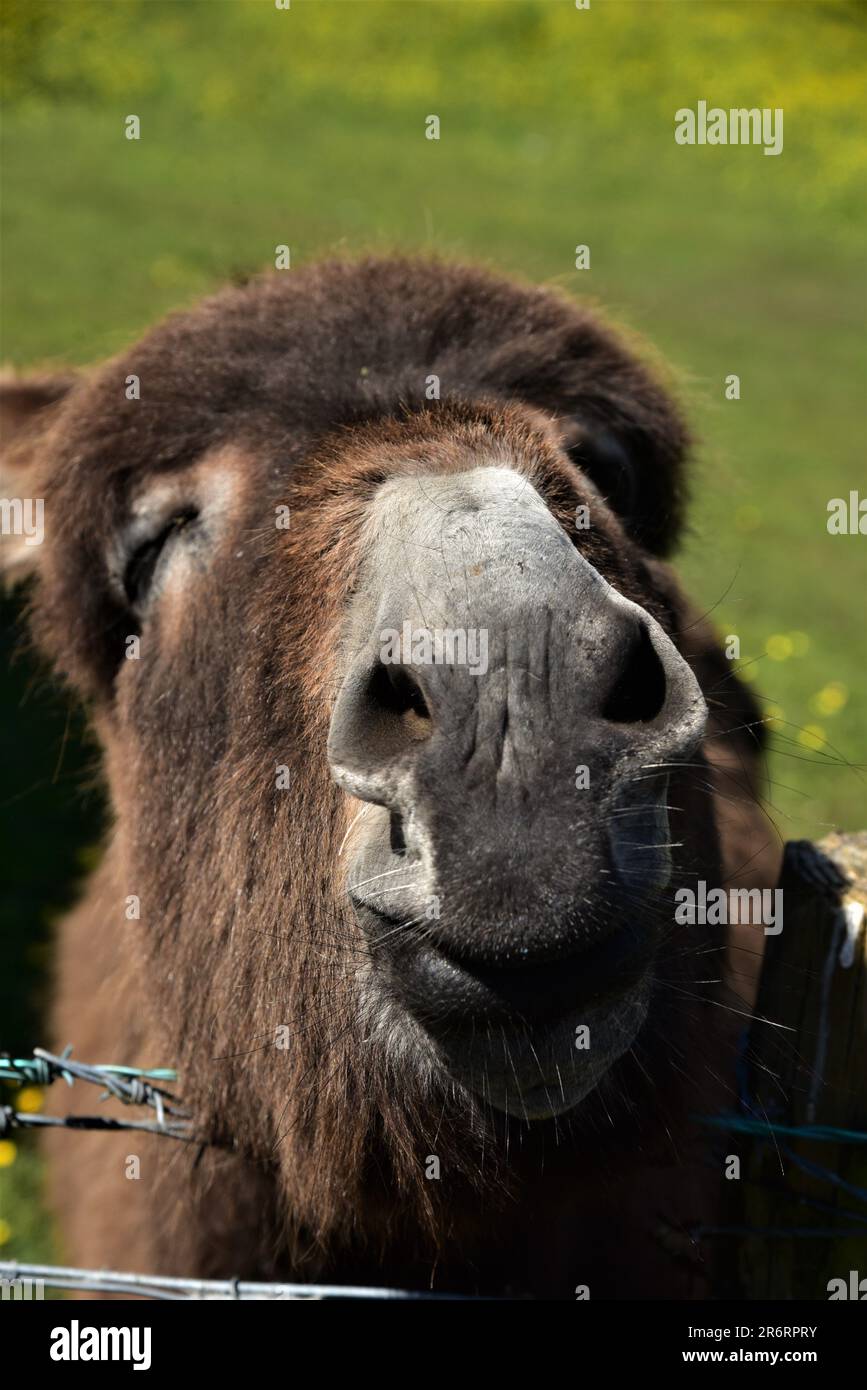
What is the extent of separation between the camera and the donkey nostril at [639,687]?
2.15 m

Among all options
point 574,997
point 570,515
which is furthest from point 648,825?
point 570,515

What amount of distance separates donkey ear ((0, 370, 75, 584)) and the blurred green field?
20.5 inches

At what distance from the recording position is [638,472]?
3.62m

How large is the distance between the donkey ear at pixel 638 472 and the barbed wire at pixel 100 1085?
181 cm

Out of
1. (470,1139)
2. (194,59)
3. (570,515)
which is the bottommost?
(470,1139)

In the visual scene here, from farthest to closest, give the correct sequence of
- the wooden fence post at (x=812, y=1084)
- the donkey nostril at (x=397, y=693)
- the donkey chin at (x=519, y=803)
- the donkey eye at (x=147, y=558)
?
the donkey eye at (x=147, y=558)
the wooden fence post at (x=812, y=1084)
the donkey nostril at (x=397, y=693)
the donkey chin at (x=519, y=803)

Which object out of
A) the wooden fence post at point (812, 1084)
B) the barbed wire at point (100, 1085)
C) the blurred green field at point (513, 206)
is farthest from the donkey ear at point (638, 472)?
the barbed wire at point (100, 1085)

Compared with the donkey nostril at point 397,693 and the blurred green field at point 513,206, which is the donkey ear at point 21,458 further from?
the donkey nostril at point 397,693

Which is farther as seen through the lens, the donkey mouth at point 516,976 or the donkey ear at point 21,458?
the donkey ear at point 21,458

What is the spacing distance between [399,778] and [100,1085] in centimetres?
147
